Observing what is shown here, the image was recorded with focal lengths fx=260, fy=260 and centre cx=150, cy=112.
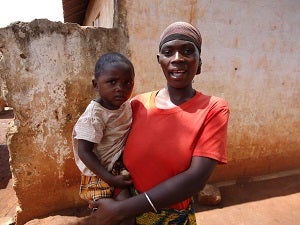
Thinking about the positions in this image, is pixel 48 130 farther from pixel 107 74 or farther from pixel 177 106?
pixel 177 106

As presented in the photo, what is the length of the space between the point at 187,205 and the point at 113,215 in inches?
17.6

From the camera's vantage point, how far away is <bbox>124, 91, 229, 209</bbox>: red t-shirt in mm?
1169

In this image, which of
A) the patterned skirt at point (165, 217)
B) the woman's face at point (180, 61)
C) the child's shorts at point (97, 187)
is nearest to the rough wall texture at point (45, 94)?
the child's shorts at point (97, 187)

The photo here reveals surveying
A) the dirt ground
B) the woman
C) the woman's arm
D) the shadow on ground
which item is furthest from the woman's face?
the shadow on ground

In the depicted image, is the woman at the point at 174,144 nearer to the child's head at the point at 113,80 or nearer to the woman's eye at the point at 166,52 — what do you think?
the woman's eye at the point at 166,52

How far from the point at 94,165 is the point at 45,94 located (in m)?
1.65

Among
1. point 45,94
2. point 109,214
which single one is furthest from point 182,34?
point 45,94

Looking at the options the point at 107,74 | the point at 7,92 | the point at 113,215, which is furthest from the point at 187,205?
the point at 7,92

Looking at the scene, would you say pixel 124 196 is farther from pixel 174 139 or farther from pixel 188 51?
pixel 188 51

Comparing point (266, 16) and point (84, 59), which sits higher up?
point (266, 16)

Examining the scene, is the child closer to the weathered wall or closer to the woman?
the woman

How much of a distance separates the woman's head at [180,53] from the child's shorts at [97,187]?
0.56m

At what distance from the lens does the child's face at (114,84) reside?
4.70ft

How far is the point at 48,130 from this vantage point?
2811 millimetres
